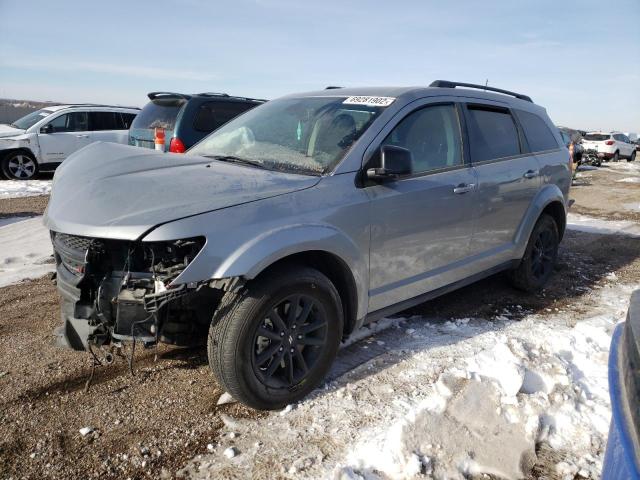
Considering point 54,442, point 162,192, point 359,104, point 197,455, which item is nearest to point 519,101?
point 359,104

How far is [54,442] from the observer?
2598 millimetres

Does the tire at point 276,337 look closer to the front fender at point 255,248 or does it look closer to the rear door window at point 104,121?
the front fender at point 255,248

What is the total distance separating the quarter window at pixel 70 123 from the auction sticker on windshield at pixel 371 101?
11.3 meters

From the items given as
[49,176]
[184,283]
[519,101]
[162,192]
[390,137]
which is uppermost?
[519,101]

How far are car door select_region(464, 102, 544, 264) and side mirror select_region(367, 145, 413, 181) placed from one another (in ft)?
3.58

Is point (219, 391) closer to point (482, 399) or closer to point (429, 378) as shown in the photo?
point (429, 378)

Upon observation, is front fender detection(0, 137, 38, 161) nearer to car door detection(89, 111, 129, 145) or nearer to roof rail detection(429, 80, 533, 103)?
car door detection(89, 111, 129, 145)

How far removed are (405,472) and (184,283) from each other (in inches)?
53.5

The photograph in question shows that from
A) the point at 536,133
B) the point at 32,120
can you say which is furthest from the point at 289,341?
the point at 32,120

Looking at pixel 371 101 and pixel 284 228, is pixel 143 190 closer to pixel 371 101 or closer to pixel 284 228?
pixel 284 228

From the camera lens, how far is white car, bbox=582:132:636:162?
26297mm

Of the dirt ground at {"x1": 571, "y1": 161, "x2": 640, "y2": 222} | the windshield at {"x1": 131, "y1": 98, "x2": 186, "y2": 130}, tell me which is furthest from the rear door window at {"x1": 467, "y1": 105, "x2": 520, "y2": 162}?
the dirt ground at {"x1": 571, "y1": 161, "x2": 640, "y2": 222}

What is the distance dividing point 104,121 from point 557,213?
11646 mm

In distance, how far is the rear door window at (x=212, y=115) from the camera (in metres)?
7.50
